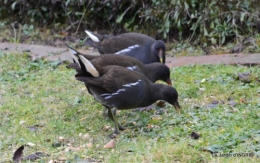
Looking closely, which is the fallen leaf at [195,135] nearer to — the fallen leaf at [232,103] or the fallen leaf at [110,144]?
the fallen leaf at [110,144]

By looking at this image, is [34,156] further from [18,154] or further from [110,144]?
[110,144]

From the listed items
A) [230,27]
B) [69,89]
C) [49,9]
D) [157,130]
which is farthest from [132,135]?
[49,9]

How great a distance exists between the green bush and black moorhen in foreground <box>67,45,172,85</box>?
8.43 ft

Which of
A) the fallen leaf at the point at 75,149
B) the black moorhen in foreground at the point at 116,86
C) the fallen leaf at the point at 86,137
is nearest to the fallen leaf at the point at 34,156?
the fallen leaf at the point at 75,149

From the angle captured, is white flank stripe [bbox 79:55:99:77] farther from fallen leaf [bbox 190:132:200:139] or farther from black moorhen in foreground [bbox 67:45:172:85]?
fallen leaf [bbox 190:132:200:139]

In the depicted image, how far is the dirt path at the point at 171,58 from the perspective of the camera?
7934 mm

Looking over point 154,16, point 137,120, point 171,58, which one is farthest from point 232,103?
point 154,16

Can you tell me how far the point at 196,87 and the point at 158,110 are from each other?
0.79 meters

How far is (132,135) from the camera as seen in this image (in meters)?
5.44

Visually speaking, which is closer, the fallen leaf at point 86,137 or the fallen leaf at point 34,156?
the fallen leaf at point 34,156

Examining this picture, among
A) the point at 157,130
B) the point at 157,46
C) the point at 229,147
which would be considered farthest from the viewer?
the point at 157,46

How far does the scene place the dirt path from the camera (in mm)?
7934

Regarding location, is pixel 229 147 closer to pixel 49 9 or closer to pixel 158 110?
pixel 158 110

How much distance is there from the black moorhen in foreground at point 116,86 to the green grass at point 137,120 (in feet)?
0.88
